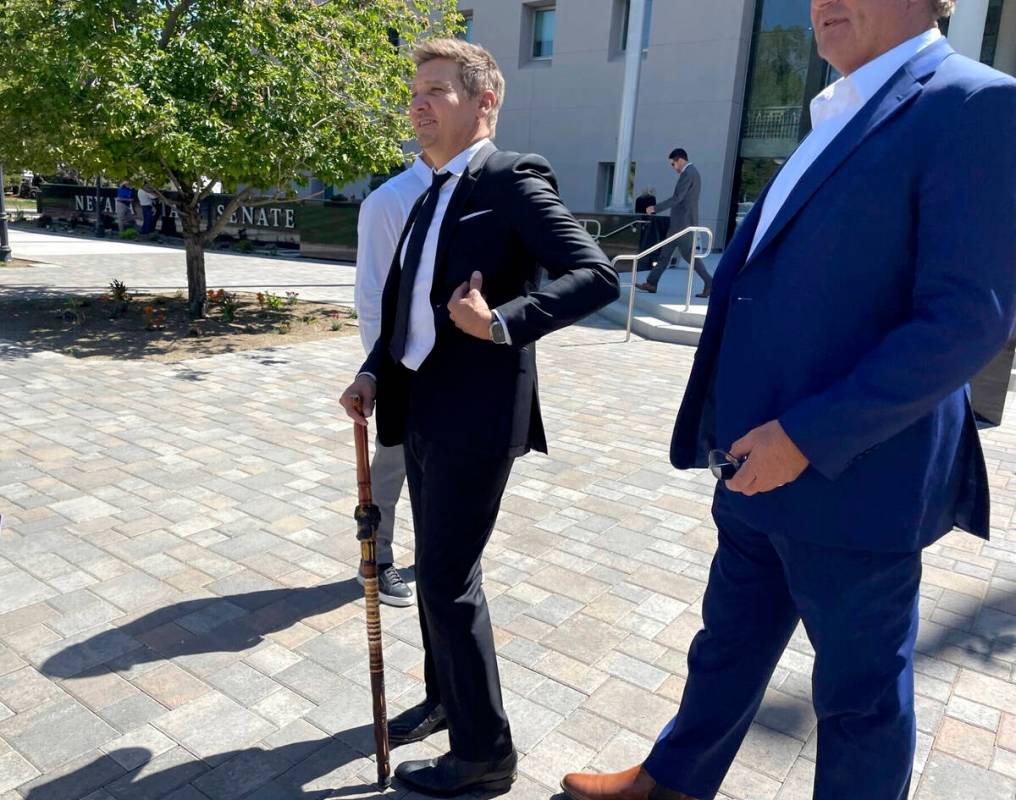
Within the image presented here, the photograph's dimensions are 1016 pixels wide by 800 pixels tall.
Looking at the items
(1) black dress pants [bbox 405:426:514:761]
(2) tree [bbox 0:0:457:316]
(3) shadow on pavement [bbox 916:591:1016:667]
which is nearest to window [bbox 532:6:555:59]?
(2) tree [bbox 0:0:457:316]

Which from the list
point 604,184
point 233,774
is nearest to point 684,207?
point 233,774

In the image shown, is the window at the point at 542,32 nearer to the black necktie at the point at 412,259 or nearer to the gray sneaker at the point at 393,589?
the gray sneaker at the point at 393,589

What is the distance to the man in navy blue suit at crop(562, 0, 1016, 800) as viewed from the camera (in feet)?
4.96

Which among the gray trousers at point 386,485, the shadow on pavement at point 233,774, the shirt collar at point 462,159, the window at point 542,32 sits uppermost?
the window at point 542,32

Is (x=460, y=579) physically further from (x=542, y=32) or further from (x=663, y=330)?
(x=542, y=32)

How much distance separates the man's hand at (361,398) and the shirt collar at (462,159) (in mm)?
638

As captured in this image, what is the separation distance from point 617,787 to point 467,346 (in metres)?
1.29

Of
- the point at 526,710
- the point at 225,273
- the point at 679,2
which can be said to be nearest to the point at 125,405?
the point at 526,710

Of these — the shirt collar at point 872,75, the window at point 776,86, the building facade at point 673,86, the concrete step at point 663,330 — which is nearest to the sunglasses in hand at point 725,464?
the shirt collar at point 872,75

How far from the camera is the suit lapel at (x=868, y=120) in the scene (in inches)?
63.2

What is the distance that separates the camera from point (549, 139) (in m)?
25.2

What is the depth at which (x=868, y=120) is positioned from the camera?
165 centimetres

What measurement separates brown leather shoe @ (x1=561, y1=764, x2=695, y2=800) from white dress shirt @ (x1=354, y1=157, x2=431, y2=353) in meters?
1.84

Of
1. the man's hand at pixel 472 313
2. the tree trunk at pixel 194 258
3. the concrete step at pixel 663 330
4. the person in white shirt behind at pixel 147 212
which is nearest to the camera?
the man's hand at pixel 472 313
